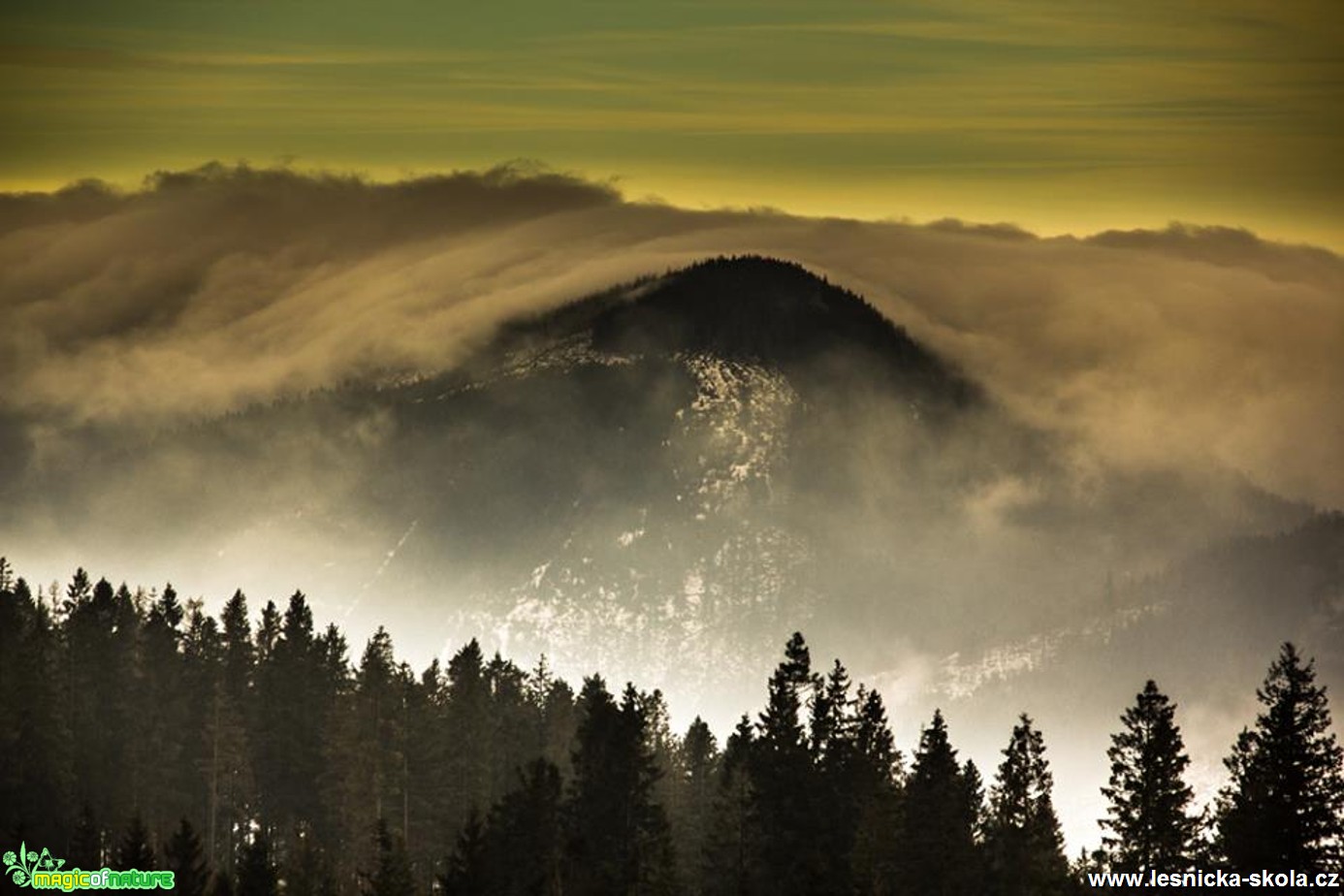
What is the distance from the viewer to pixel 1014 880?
113000 mm

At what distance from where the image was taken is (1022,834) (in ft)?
373

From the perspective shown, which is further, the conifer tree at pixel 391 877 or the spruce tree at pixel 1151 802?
the conifer tree at pixel 391 877

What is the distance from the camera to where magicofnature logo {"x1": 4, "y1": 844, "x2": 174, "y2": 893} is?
117 meters

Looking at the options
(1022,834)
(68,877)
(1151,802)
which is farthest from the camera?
(68,877)

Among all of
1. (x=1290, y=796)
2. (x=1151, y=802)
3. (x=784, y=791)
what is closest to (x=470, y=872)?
(x=784, y=791)

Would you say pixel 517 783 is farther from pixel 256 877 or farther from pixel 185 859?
pixel 256 877

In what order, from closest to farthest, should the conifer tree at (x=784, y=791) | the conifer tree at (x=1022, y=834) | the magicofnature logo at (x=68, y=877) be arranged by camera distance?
the conifer tree at (x=1022, y=834) → the magicofnature logo at (x=68, y=877) → the conifer tree at (x=784, y=791)

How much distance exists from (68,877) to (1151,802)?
50991 millimetres

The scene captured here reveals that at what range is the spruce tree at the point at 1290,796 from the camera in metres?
104

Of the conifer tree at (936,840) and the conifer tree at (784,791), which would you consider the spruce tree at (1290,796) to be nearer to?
the conifer tree at (936,840)

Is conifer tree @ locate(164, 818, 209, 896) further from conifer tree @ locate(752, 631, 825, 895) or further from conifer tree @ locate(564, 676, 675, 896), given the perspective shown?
conifer tree @ locate(752, 631, 825, 895)

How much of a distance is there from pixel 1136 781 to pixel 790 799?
20.7 m

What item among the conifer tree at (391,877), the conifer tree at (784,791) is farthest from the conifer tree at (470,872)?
the conifer tree at (784,791)

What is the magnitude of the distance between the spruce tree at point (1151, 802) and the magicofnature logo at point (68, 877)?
141ft
